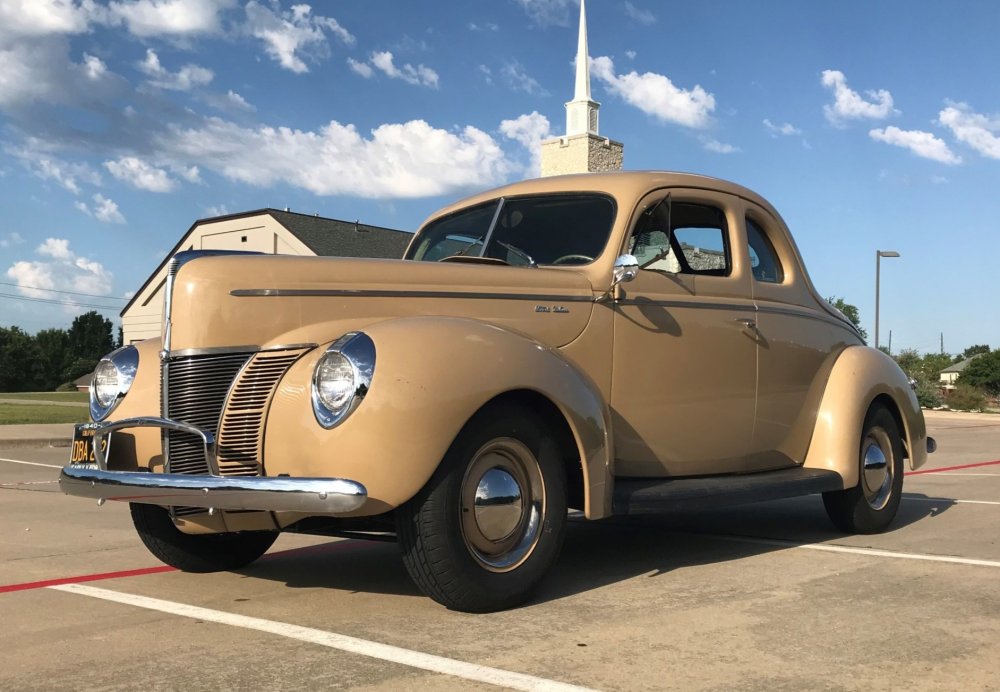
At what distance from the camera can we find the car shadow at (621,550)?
15.9 ft

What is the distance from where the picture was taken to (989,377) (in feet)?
267

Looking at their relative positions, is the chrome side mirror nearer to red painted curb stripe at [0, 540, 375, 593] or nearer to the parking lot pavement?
the parking lot pavement

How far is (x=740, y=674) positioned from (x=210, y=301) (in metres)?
2.49

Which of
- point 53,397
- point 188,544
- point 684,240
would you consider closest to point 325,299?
point 188,544

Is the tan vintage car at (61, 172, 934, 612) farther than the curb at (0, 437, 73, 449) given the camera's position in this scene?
No

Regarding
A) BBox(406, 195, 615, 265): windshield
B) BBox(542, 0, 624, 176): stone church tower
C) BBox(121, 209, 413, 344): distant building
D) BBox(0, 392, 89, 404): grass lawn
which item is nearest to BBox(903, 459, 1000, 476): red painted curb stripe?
BBox(406, 195, 615, 265): windshield

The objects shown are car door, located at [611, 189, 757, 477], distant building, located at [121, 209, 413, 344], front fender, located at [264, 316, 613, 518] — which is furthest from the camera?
distant building, located at [121, 209, 413, 344]

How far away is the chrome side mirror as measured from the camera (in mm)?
4801

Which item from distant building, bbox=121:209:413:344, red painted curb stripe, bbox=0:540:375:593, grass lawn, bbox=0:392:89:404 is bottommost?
grass lawn, bbox=0:392:89:404

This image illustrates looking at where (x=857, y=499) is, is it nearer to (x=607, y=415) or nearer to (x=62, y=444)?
(x=607, y=415)

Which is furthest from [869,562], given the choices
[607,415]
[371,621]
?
[371,621]

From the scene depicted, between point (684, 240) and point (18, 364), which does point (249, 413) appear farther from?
point (18, 364)

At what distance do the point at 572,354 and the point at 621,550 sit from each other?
1.59 meters

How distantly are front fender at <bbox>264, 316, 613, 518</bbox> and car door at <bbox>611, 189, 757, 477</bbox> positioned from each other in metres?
0.93
